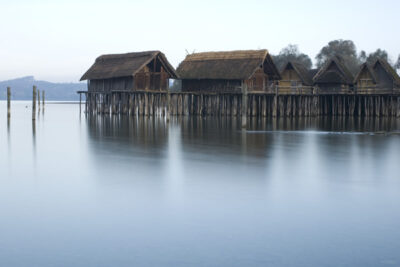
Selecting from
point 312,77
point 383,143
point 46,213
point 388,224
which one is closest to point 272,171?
point 388,224

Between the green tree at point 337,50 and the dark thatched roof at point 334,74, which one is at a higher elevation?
the green tree at point 337,50

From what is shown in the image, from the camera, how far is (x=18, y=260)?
8742 millimetres

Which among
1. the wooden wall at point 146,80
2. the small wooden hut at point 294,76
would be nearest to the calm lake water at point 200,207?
the wooden wall at point 146,80

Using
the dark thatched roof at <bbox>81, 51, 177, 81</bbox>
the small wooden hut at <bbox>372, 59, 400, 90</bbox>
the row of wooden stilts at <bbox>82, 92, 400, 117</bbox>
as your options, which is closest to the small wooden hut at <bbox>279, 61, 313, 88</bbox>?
the row of wooden stilts at <bbox>82, 92, 400, 117</bbox>

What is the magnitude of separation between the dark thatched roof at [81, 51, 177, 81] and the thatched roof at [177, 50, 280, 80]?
3664mm

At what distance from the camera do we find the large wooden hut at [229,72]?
51.2m

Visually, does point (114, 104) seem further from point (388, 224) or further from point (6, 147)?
point (388, 224)

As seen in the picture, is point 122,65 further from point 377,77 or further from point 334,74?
point 377,77

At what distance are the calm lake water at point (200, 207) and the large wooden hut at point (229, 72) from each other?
27.9 m

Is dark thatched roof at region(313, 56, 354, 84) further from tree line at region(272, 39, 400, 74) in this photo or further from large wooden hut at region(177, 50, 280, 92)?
tree line at region(272, 39, 400, 74)

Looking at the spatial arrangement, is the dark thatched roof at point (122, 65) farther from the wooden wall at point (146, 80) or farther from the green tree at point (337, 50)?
the green tree at point (337, 50)

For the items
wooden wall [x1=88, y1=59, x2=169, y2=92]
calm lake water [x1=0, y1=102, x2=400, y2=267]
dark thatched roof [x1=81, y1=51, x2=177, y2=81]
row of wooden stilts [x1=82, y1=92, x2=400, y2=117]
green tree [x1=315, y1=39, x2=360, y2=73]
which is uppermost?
green tree [x1=315, y1=39, x2=360, y2=73]

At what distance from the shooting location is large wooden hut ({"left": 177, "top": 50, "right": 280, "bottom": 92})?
2014 inches

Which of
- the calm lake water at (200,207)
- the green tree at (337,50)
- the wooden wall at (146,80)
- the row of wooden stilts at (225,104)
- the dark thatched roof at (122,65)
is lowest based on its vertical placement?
the calm lake water at (200,207)
